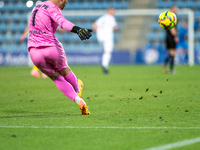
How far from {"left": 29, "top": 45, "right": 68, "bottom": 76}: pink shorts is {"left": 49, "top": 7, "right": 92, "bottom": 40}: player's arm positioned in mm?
476

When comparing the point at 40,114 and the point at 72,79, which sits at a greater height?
the point at 72,79

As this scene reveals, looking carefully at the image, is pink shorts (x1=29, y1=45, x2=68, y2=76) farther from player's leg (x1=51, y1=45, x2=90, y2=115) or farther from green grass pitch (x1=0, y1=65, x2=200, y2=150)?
green grass pitch (x1=0, y1=65, x2=200, y2=150)

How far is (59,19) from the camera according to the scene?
16.9ft

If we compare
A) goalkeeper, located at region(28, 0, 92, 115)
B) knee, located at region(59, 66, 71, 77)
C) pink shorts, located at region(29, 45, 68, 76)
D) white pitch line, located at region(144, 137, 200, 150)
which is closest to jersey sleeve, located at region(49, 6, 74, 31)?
goalkeeper, located at region(28, 0, 92, 115)

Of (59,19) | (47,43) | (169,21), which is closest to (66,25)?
(59,19)

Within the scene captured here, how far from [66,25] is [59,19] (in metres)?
0.20

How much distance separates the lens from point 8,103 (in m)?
6.97

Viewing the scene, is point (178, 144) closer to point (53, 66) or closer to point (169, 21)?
point (53, 66)

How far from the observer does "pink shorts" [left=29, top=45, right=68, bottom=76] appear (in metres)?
5.45

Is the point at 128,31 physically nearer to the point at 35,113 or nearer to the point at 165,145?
the point at 35,113

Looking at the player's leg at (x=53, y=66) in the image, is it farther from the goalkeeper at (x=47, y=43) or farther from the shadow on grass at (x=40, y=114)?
the shadow on grass at (x=40, y=114)

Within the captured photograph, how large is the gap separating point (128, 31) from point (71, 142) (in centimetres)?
2351

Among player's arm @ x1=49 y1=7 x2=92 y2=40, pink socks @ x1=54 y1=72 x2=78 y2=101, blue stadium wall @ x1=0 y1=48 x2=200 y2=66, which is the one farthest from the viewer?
blue stadium wall @ x1=0 y1=48 x2=200 y2=66

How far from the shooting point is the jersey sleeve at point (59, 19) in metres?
5.00
